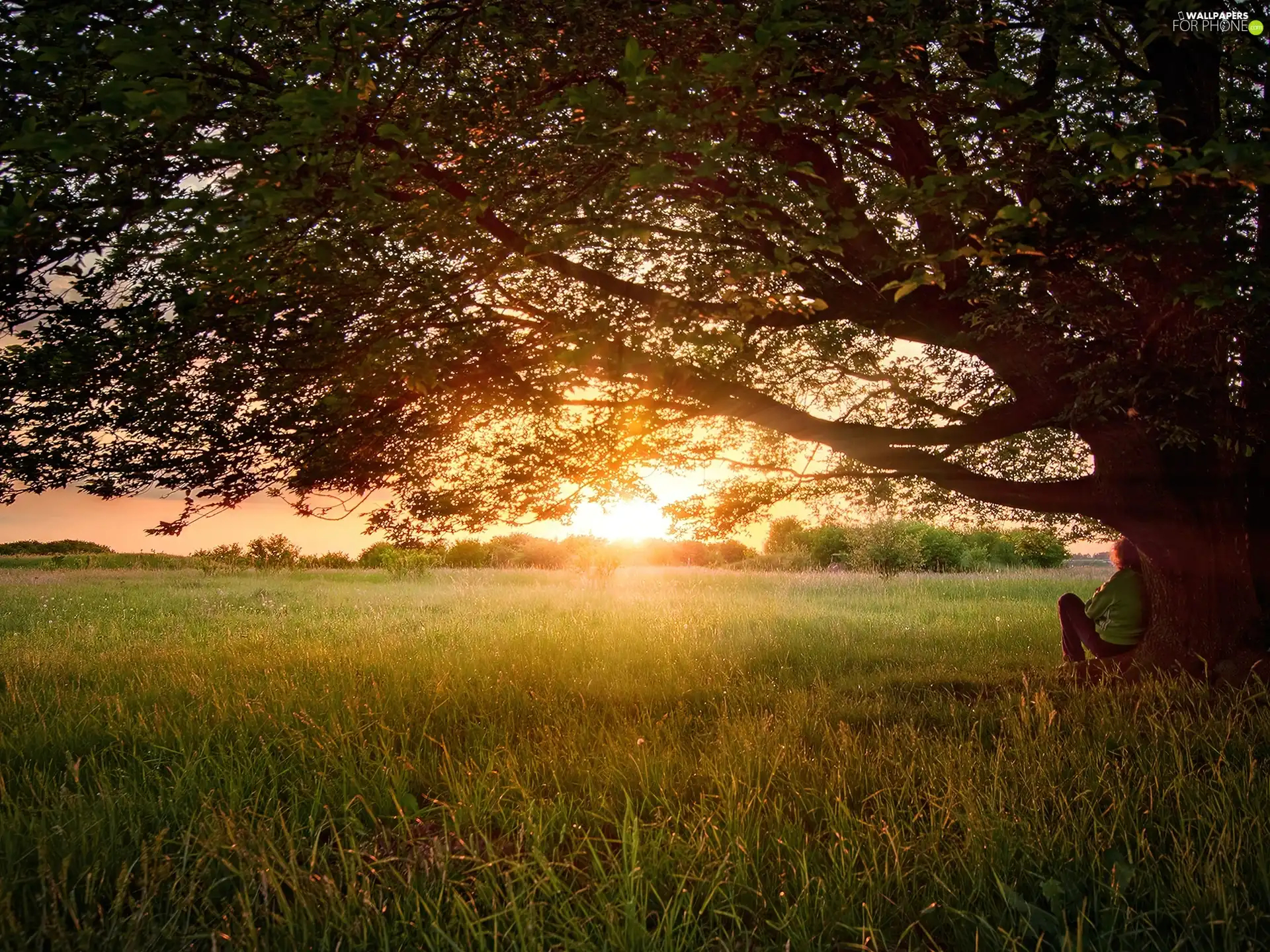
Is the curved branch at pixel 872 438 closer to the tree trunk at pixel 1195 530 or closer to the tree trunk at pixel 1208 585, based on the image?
the tree trunk at pixel 1195 530

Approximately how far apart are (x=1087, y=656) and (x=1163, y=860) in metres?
6.66

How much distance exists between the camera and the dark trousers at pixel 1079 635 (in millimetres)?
9305

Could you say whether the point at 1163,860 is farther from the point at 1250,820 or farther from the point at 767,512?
the point at 767,512

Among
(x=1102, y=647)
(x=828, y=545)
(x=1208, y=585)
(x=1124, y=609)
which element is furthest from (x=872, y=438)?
(x=828, y=545)

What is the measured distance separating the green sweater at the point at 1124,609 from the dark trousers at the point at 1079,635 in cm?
10

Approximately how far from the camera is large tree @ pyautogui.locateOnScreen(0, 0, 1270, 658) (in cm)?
455

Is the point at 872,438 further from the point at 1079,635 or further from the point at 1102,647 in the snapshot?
the point at 1102,647

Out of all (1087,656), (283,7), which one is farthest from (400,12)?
(1087,656)

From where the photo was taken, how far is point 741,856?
393cm

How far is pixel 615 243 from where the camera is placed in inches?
278

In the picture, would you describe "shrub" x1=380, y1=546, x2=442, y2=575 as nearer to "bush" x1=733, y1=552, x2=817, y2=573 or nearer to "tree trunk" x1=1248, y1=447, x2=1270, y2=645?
"bush" x1=733, y1=552, x2=817, y2=573

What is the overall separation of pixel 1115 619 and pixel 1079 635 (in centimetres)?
51

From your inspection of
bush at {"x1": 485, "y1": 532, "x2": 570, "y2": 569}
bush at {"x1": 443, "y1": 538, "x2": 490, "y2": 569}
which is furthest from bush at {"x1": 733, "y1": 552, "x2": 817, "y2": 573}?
bush at {"x1": 443, "y1": 538, "x2": 490, "y2": 569}

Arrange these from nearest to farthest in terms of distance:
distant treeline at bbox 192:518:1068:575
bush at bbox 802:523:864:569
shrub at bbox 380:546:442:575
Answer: shrub at bbox 380:546:442:575 < distant treeline at bbox 192:518:1068:575 < bush at bbox 802:523:864:569
